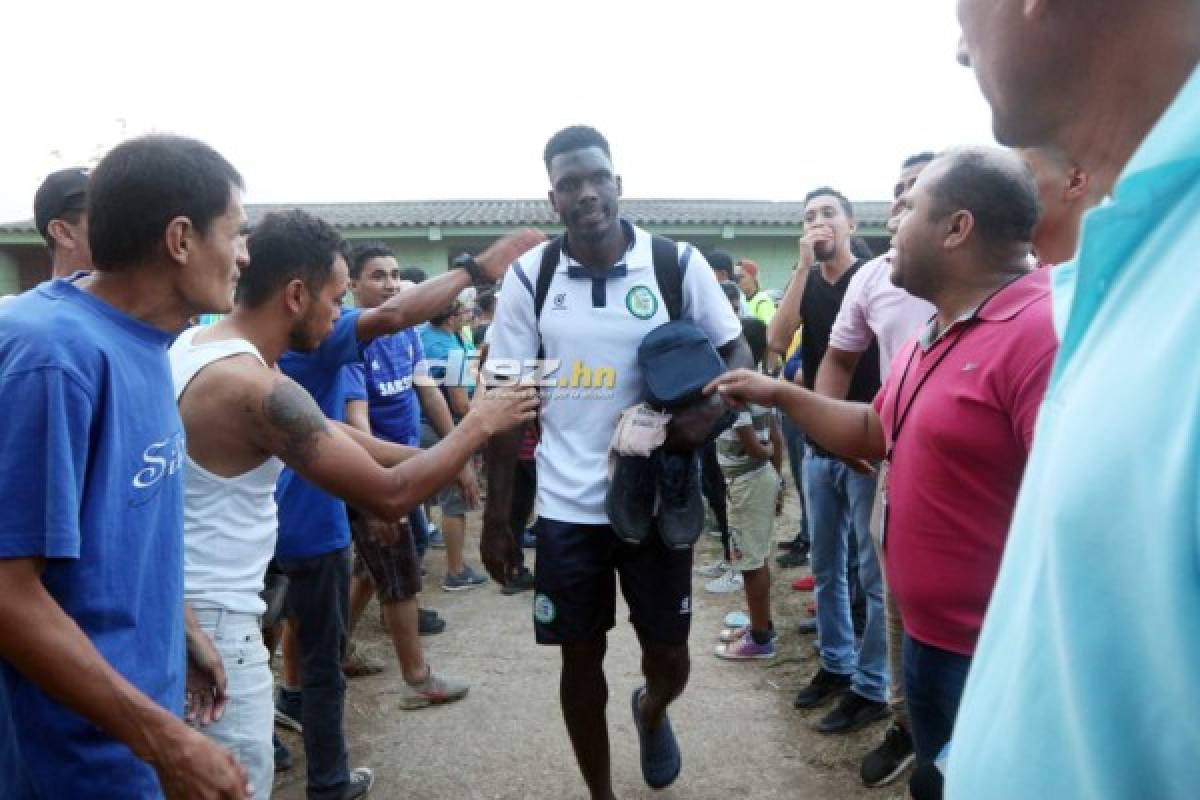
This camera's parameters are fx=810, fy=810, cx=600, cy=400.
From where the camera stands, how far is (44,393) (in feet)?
4.80

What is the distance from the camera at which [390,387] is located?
4.93m

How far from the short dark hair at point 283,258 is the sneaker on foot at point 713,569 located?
14.2 ft

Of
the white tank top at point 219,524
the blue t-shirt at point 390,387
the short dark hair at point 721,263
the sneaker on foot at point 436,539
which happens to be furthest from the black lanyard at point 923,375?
the sneaker on foot at point 436,539

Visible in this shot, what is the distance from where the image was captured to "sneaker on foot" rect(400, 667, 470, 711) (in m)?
4.25

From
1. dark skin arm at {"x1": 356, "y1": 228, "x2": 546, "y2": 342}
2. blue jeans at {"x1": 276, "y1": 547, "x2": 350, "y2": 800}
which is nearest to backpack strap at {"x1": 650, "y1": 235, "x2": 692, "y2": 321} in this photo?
dark skin arm at {"x1": 356, "y1": 228, "x2": 546, "y2": 342}

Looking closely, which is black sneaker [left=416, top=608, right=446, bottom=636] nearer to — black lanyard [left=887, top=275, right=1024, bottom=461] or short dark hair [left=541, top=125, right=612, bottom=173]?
short dark hair [left=541, top=125, right=612, bottom=173]

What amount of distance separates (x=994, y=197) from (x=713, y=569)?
452 centimetres

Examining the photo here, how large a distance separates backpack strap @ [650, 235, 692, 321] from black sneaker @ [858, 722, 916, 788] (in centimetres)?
197

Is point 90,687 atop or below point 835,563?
atop

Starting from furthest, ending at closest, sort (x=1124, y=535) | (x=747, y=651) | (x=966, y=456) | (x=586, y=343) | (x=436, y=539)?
(x=436, y=539) → (x=747, y=651) → (x=586, y=343) → (x=966, y=456) → (x=1124, y=535)

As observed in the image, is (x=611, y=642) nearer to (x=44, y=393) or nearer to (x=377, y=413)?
(x=377, y=413)

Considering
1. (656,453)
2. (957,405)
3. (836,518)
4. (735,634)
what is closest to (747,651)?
(735,634)

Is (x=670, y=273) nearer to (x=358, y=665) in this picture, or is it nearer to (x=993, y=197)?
(x=993, y=197)

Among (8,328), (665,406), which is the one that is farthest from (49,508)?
(665,406)
